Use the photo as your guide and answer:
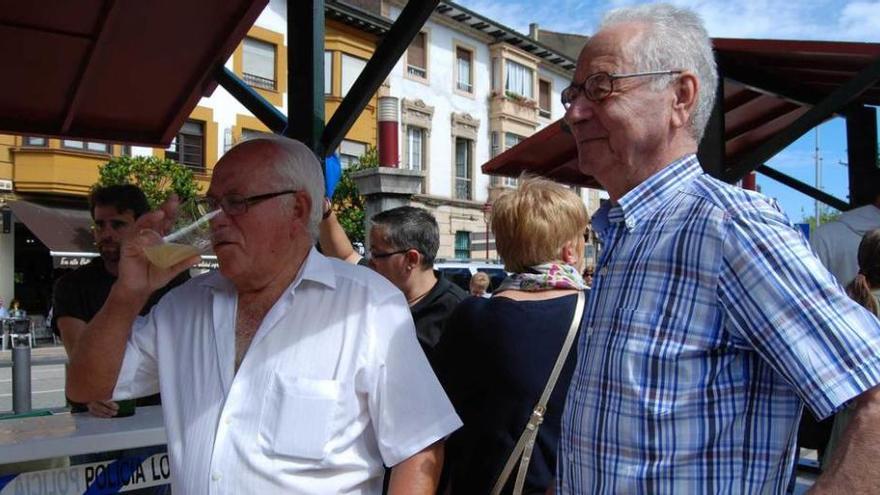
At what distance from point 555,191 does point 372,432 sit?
84 centimetres

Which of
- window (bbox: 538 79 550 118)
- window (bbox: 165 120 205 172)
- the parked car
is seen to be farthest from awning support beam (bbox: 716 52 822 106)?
window (bbox: 538 79 550 118)

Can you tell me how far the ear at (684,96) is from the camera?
1313 mm

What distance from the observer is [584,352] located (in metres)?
1.35

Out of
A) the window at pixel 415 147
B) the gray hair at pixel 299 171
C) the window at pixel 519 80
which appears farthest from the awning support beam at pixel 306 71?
the window at pixel 519 80

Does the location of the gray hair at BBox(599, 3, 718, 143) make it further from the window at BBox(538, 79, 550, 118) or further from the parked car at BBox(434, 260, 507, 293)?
the window at BBox(538, 79, 550, 118)

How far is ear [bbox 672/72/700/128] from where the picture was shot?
1313 millimetres

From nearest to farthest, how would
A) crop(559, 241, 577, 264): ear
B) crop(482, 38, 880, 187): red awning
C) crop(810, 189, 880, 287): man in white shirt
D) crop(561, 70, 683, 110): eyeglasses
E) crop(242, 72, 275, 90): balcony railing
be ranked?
crop(561, 70, 683, 110): eyeglasses < crop(559, 241, 577, 264): ear < crop(482, 38, 880, 187): red awning < crop(810, 189, 880, 287): man in white shirt < crop(242, 72, 275, 90): balcony railing

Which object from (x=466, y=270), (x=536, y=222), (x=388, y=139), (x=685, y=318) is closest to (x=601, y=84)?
(x=685, y=318)

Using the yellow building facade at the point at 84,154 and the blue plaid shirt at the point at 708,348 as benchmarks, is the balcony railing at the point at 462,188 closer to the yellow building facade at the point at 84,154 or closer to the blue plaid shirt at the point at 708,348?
the yellow building facade at the point at 84,154

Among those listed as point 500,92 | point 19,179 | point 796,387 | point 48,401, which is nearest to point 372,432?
point 796,387

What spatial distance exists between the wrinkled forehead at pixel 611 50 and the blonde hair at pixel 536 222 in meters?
0.62

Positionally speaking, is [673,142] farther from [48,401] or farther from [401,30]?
[48,401]

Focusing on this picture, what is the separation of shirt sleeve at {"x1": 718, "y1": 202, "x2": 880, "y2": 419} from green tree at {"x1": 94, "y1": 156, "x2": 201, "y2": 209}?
1864 centimetres

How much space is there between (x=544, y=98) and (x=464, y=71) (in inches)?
226
